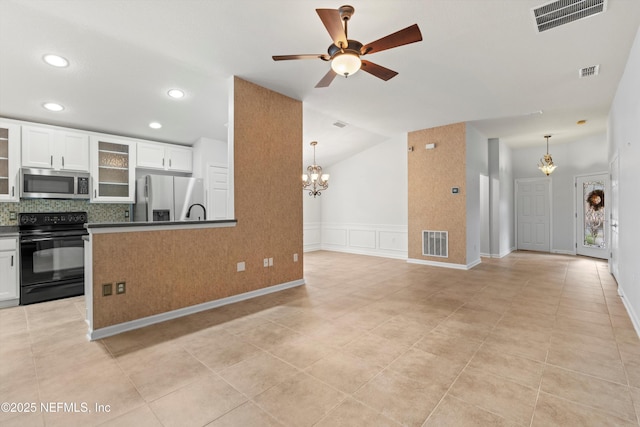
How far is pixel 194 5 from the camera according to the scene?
A: 8.19 feet

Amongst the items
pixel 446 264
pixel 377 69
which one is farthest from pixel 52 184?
pixel 446 264

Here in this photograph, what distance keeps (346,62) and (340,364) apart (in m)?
2.37

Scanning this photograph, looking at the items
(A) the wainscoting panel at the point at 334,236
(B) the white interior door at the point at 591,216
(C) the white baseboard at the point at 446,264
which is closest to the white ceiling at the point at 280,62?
(C) the white baseboard at the point at 446,264

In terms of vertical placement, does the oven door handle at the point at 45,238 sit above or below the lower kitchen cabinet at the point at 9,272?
above

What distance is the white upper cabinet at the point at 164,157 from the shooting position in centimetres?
512

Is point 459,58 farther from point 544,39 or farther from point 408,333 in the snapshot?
point 408,333

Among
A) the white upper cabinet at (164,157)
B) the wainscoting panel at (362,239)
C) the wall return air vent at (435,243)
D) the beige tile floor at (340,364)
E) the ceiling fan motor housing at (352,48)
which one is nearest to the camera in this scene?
the beige tile floor at (340,364)

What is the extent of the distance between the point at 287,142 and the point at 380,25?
210 centimetres

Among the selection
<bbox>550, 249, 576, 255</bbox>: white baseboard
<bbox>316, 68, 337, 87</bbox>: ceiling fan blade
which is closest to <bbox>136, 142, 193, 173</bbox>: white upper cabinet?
<bbox>316, 68, 337, 87</bbox>: ceiling fan blade

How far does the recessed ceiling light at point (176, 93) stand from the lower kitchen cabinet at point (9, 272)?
8.71 feet

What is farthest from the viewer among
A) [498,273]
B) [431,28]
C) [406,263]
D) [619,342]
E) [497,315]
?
[406,263]

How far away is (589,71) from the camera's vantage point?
3.66 meters

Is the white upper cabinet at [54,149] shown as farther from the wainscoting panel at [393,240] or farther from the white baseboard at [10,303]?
the wainscoting panel at [393,240]

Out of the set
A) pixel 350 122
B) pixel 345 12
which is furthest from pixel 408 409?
pixel 350 122
